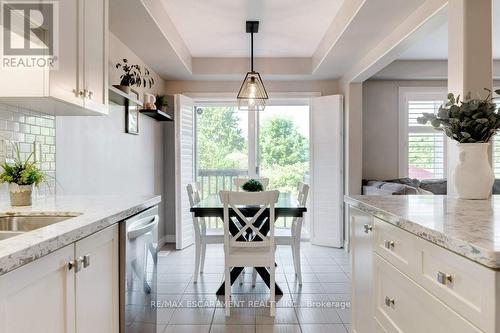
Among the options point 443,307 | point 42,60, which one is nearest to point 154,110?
point 42,60

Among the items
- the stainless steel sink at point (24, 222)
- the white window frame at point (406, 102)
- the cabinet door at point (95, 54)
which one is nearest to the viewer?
the stainless steel sink at point (24, 222)

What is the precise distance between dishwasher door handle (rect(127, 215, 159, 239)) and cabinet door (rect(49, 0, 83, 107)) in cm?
68

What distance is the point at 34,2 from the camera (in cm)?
142

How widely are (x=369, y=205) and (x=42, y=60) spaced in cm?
161

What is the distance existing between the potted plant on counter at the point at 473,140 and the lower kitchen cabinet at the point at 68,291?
172 centimetres

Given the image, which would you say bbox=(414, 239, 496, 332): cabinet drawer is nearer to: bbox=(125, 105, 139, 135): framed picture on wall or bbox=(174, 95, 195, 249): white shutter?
bbox=(125, 105, 139, 135): framed picture on wall

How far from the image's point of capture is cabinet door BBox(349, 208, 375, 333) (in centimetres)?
164

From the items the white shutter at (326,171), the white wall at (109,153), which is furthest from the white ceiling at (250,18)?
the white shutter at (326,171)

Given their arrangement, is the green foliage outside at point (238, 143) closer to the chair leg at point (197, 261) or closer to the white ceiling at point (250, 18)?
the white ceiling at point (250, 18)

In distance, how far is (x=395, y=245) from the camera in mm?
1333

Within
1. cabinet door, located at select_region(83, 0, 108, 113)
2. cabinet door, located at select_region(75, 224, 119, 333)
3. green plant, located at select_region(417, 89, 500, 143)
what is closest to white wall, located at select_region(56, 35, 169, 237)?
cabinet door, located at select_region(83, 0, 108, 113)

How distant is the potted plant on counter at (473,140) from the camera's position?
1.66 m

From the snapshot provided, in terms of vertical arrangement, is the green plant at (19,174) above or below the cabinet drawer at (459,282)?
above

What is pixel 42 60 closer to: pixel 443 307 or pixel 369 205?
pixel 369 205
